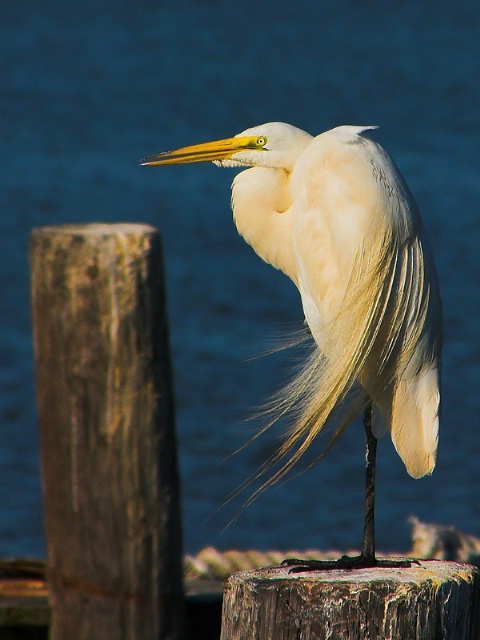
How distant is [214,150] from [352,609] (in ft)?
4.41

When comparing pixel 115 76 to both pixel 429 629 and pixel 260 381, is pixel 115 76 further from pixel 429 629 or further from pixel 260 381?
pixel 429 629

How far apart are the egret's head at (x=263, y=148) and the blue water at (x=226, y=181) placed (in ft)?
1.68

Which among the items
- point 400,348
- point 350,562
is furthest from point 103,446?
point 400,348

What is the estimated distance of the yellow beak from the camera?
2932 mm

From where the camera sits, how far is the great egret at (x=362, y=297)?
2656 mm

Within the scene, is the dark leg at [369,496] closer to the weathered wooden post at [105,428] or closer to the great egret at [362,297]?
the great egret at [362,297]

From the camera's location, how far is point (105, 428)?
2.40m

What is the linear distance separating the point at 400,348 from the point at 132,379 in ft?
2.16

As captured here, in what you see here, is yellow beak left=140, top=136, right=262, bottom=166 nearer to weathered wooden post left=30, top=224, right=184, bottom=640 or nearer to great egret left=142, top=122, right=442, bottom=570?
great egret left=142, top=122, right=442, bottom=570

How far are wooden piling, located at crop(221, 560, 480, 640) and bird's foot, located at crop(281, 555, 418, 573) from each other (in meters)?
0.25

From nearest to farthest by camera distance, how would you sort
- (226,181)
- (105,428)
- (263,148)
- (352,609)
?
(352,609)
(105,428)
(263,148)
(226,181)

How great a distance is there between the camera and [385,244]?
2.65 m

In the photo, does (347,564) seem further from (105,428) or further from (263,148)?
(263,148)

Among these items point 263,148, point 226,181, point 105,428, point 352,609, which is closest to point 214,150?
point 263,148
